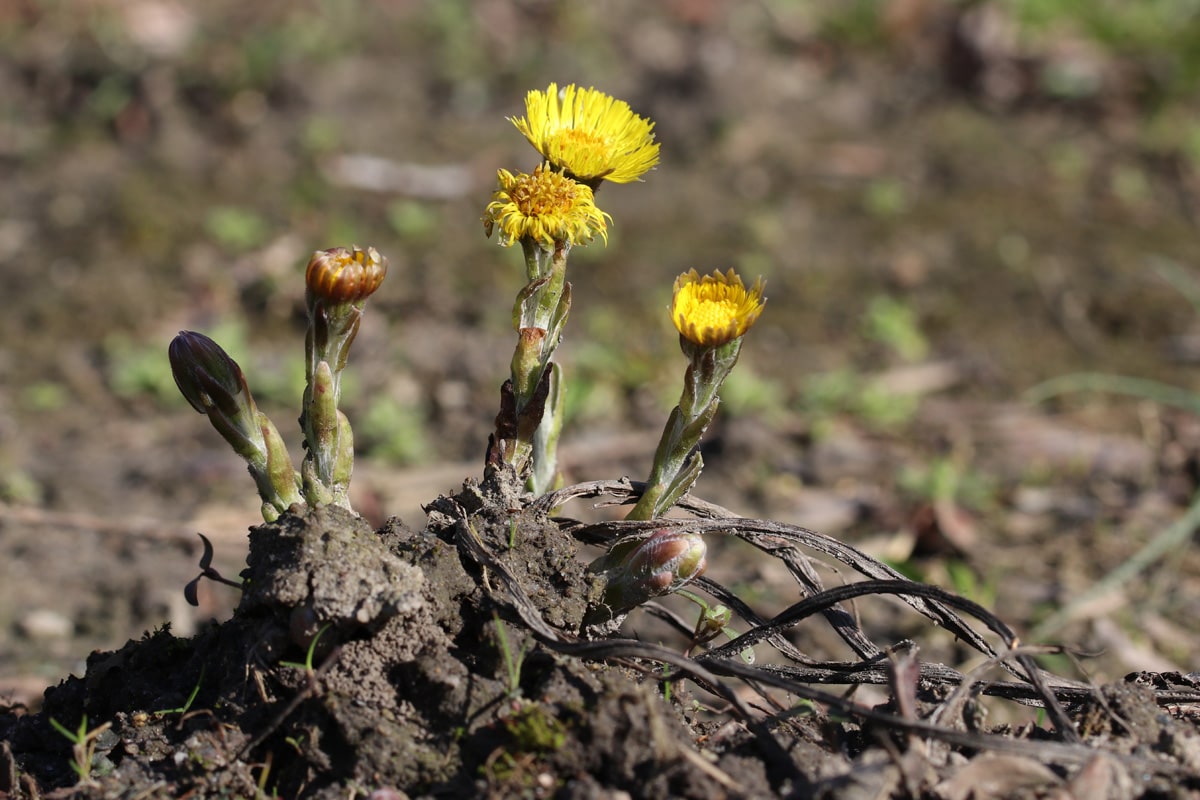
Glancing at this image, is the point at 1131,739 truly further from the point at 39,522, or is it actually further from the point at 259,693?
the point at 39,522

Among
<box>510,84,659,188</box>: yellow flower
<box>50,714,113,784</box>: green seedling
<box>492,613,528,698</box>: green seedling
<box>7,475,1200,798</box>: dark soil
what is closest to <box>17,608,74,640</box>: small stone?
<box>7,475,1200,798</box>: dark soil

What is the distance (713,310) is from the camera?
186cm

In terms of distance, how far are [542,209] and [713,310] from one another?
1.15ft

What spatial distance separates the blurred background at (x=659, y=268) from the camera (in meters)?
3.56

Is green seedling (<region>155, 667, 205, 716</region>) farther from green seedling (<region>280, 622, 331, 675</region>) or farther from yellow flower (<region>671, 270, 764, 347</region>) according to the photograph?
yellow flower (<region>671, 270, 764, 347</region>)

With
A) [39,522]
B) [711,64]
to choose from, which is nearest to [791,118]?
[711,64]

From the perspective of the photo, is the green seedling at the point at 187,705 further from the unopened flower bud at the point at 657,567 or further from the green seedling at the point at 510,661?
the unopened flower bud at the point at 657,567

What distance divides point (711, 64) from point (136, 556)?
14.6 ft

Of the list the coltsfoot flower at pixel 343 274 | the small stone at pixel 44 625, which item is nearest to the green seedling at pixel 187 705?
the coltsfoot flower at pixel 343 274

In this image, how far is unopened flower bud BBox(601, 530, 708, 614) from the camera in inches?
74.0

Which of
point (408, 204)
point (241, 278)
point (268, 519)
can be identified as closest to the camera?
point (268, 519)

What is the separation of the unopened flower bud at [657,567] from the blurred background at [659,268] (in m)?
1.13

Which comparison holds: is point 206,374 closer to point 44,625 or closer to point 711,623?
point 711,623

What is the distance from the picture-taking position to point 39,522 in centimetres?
329
